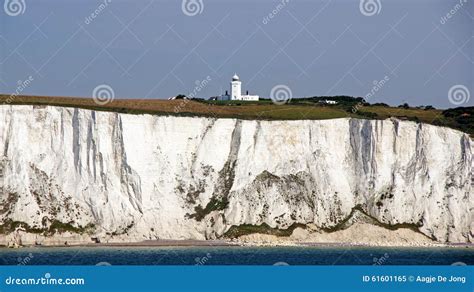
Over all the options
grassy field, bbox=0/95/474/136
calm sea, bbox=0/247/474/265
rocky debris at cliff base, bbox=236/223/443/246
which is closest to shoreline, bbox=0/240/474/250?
rocky debris at cliff base, bbox=236/223/443/246

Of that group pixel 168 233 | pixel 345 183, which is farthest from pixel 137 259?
pixel 345 183

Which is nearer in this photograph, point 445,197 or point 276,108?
point 445,197

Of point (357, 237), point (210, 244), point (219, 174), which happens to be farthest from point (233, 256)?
point (357, 237)

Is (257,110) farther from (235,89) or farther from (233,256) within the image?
(233,256)

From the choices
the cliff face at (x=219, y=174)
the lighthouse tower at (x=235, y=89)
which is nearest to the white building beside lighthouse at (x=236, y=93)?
the lighthouse tower at (x=235, y=89)

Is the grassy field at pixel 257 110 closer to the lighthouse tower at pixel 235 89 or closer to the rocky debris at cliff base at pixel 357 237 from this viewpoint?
the lighthouse tower at pixel 235 89

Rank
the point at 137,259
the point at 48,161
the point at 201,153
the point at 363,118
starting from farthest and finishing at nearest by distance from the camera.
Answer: the point at 363,118 < the point at 201,153 < the point at 48,161 < the point at 137,259

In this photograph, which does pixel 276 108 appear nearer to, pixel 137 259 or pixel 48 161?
pixel 48 161

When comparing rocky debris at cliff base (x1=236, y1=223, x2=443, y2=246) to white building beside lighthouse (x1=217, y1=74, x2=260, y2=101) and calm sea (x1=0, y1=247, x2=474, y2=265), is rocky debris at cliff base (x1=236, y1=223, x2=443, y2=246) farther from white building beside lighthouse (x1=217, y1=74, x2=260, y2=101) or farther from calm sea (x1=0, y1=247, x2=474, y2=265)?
white building beside lighthouse (x1=217, y1=74, x2=260, y2=101)
